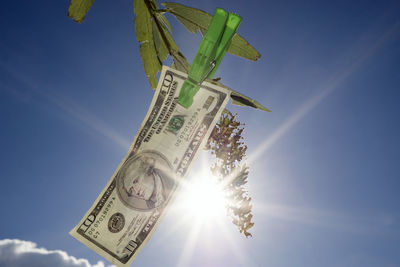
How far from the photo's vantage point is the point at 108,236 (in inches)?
77.7

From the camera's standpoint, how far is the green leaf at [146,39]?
1649 millimetres

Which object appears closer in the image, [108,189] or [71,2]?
[71,2]

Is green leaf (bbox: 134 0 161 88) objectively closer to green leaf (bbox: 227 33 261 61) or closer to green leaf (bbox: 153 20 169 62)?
green leaf (bbox: 153 20 169 62)

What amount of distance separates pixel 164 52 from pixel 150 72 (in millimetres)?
212

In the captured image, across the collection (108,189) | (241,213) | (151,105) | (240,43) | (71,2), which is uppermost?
(240,43)

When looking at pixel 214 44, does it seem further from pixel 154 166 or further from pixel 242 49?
pixel 154 166

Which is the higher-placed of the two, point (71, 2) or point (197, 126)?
point (71, 2)

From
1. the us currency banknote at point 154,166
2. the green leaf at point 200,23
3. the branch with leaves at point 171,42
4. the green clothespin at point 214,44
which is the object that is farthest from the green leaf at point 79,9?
the green clothespin at point 214,44

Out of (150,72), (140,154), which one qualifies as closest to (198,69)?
(150,72)

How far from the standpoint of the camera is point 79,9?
1.56 m

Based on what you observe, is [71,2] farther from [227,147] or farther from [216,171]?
[216,171]

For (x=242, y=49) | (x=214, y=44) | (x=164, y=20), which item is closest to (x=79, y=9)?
(x=164, y=20)

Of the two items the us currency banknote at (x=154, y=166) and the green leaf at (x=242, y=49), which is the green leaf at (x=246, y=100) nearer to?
the us currency banknote at (x=154, y=166)

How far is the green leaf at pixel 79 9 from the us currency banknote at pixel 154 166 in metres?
0.66
